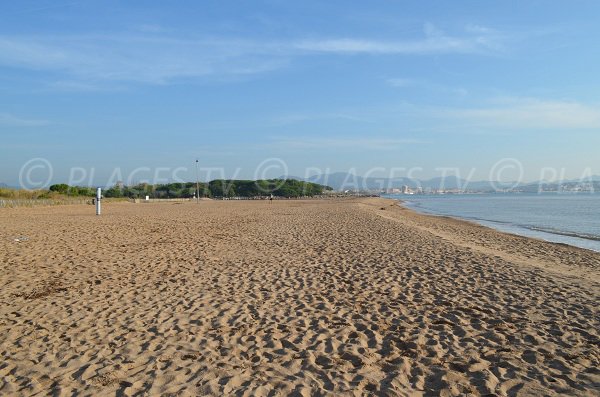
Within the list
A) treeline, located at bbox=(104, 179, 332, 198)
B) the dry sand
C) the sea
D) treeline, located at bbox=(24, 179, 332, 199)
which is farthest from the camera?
treeline, located at bbox=(104, 179, 332, 198)

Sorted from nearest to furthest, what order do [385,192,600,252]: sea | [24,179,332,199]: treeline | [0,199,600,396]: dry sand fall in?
1. [0,199,600,396]: dry sand
2. [385,192,600,252]: sea
3. [24,179,332,199]: treeline

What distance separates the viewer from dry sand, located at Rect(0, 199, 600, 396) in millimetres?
4223

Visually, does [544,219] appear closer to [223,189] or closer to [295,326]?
[295,326]

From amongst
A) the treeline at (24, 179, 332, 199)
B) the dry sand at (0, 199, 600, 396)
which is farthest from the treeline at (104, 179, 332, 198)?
the dry sand at (0, 199, 600, 396)

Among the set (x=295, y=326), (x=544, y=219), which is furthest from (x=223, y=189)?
(x=295, y=326)

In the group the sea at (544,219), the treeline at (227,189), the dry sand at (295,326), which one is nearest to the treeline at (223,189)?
the treeline at (227,189)

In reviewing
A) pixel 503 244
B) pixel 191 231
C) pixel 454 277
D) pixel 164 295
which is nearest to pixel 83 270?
pixel 164 295

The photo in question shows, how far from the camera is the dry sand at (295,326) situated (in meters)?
4.22

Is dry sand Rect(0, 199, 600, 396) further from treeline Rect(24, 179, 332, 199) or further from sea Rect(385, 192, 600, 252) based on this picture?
treeline Rect(24, 179, 332, 199)

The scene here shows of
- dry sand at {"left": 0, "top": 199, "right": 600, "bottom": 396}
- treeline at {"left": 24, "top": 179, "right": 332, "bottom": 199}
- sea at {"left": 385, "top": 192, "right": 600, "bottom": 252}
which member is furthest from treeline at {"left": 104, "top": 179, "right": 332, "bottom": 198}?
dry sand at {"left": 0, "top": 199, "right": 600, "bottom": 396}

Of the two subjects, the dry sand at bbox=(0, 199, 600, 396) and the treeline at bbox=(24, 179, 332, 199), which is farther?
the treeline at bbox=(24, 179, 332, 199)

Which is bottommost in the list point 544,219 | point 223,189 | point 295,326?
point 544,219

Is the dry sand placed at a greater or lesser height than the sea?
greater

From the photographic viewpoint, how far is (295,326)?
19.0ft
